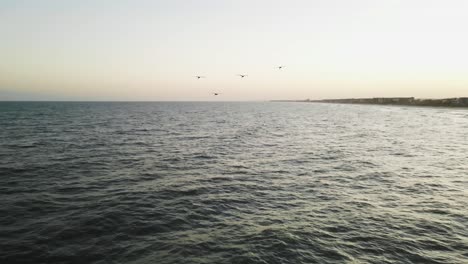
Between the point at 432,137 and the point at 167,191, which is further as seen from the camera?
the point at 432,137

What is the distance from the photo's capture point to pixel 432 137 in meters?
54.1

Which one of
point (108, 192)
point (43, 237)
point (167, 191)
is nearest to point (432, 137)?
point (167, 191)

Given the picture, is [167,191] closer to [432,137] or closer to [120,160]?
[120,160]

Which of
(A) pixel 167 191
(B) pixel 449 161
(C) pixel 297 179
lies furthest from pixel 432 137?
(A) pixel 167 191

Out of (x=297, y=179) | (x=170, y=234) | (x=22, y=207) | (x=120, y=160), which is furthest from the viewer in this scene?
(x=120, y=160)

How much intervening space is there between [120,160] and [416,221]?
27103 millimetres

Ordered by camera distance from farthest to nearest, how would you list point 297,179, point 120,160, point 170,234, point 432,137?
point 432,137 → point 120,160 → point 297,179 → point 170,234

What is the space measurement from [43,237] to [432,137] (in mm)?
59517

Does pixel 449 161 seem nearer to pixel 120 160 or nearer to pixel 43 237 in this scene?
pixel 120 160

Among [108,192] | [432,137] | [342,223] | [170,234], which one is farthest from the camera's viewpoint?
[432,137]

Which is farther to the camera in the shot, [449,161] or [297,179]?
[449,161]

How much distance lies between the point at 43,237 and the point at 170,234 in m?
5.92

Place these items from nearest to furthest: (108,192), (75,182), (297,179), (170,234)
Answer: (170,234) → (108,192) → (75,182) → (297,179)

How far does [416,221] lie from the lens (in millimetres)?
16969
